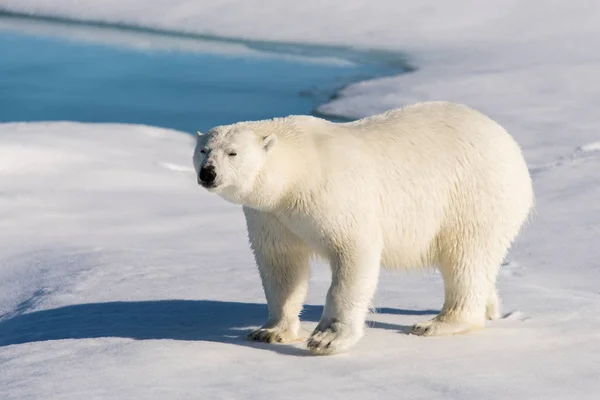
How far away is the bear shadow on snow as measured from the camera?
3.90 metres

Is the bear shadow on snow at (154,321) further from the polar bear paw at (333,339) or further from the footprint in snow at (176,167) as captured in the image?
the footprint in snow at (176,167)

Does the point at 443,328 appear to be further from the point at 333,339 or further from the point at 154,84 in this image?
the point at 154,84

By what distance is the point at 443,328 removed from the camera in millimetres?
3938

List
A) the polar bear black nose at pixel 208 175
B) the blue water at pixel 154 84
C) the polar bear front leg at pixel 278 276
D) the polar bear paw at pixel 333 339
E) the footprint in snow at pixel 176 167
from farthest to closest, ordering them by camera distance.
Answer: the blue water at pixel 154 84
the footprint in snow at pixel 176 167
the polar bear front leg at pixel 278 276
the polar bear paw at pixel 333 339
the polar bear black nose at pixel 208 175

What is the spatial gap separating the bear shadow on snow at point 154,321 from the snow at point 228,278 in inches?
0.5

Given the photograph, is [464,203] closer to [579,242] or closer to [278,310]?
[278,310]

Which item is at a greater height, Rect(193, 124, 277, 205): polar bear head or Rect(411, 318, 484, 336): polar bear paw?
Rect(193, 124, 277, 205): polar bear head

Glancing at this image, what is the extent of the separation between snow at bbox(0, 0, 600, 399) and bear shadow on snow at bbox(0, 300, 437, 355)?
0.01 metres

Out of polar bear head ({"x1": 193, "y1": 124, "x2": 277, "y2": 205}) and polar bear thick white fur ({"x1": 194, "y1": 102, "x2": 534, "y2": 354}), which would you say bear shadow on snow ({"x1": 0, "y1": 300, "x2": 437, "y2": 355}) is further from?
polar bear head ({"x1": 193, "y1": 124, "x2": 277, "y2": 205})

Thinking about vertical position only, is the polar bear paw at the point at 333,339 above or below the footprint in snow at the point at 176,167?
below

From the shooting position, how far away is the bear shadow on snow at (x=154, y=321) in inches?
153

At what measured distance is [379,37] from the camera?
46.5 ft

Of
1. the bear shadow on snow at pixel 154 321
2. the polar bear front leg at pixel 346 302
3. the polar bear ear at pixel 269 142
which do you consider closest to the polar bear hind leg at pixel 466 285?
the bear shadow on snow at pixel 154 321

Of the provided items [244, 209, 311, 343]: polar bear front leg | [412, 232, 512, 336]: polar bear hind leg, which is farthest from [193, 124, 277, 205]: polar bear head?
[412, 232, 512, 336]: polar bear hind leg
